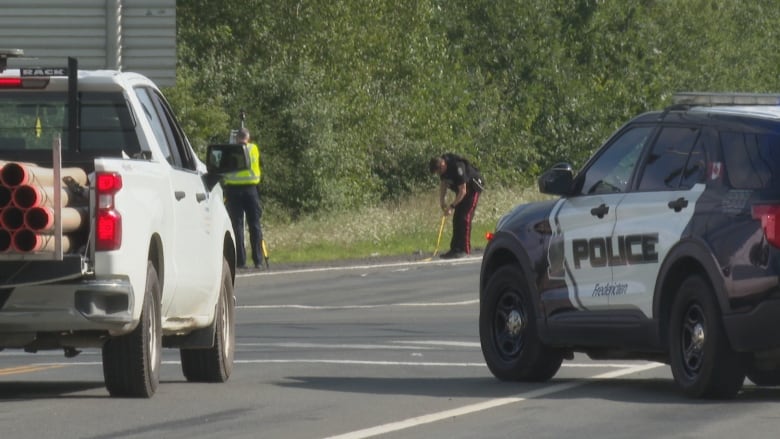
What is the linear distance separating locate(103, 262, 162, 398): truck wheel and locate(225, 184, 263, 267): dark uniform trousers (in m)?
17.7

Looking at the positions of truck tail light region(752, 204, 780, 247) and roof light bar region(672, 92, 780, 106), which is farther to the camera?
roof light bar region(672, 92, 780, 106)

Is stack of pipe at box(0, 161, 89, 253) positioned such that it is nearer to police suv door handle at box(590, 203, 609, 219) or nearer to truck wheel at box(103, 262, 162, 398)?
truck wheel at box(103, 262, 162, 398)

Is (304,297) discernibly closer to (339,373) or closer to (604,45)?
(339,373)

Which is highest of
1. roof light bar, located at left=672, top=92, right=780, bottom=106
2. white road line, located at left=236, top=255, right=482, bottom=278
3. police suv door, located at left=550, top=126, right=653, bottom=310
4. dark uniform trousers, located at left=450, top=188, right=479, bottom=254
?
roof light bar, located at left=672, top=92, right=780, bottom=106

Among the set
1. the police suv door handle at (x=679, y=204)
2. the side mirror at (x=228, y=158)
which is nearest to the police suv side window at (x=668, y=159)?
the police suv door handle at (x=679, y=204)

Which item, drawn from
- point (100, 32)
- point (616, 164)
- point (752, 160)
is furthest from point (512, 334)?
point (100, 32)

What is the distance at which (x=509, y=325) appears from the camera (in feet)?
44.4

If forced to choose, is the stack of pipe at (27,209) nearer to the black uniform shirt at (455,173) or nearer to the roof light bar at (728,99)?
the roof light bar at (728,99)

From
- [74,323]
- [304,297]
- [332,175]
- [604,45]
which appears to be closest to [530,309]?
[74,323]

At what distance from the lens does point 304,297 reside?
2550cm

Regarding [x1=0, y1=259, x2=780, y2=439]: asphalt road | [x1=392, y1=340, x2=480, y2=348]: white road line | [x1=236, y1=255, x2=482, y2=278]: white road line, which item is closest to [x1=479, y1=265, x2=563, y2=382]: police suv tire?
[x1=0, y1=259, x2=780, y2=439]: asphalt road

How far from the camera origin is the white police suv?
1129 centimetres

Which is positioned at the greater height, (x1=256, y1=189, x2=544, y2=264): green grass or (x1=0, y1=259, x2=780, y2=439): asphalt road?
(x1=0, y1=259, x2=780, y2=439): asphalt road

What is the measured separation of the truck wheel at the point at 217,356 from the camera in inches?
538
